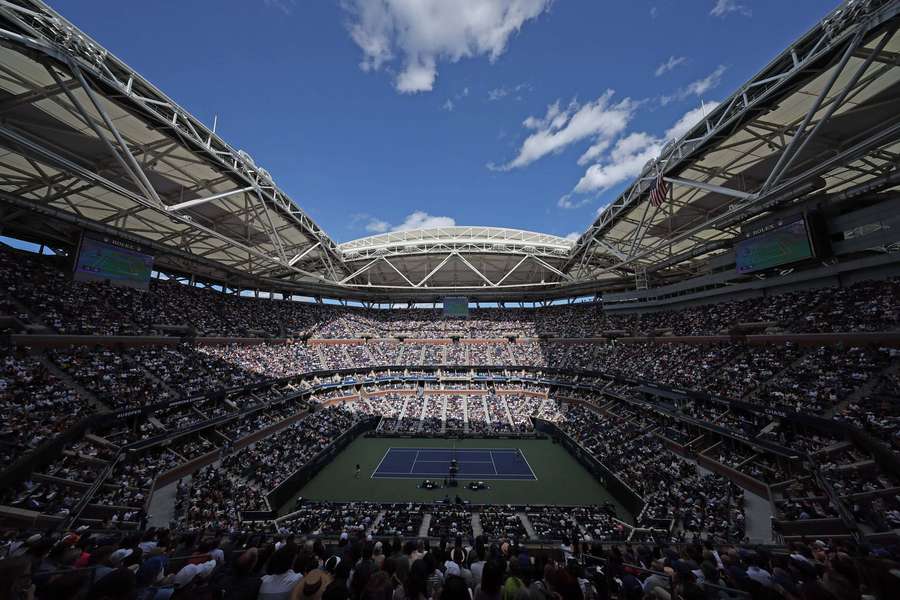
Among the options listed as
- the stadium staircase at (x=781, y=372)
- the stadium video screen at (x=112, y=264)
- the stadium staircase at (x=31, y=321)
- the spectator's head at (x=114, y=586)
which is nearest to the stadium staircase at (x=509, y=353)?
the stadium staircase at (x=781, y=372)

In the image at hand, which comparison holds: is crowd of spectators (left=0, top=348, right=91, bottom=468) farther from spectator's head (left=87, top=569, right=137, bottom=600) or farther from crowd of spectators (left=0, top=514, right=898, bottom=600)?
spectator's head (left=87, top=569, right=137, bottom=600)

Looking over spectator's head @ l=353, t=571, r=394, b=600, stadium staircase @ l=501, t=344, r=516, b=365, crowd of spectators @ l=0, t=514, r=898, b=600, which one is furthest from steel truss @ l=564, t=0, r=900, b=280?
stadium staircase @ l=501, t=344, r=516, b=365

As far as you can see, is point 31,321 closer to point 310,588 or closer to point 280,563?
point 280,563

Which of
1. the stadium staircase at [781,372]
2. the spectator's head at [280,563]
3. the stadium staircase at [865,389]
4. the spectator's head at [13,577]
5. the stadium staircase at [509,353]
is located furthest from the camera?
the stadium staircase at [509,353]

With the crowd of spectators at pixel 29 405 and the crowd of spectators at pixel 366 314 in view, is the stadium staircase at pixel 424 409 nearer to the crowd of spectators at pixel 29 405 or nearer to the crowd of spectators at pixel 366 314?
the crowd of spectators at pixel 366 314

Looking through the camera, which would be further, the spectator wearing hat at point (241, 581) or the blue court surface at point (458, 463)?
the blue court surface at point (458, 463)
